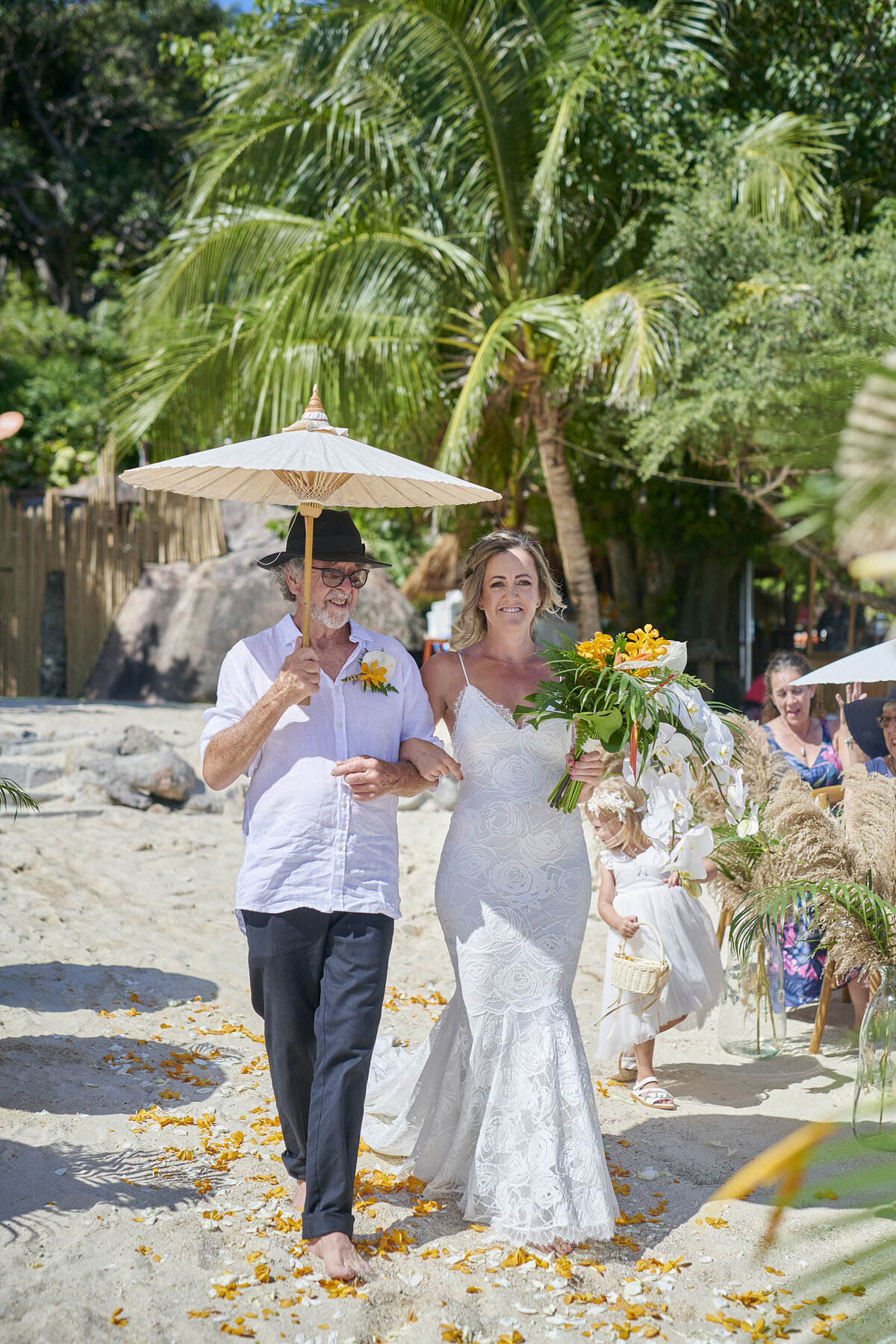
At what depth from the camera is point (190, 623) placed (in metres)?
14.5

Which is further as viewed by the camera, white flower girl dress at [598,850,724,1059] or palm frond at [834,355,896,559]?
white flower girl dress at [598,850,724,1059]

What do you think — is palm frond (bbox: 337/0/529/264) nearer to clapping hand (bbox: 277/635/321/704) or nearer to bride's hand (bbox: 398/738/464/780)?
bride's hand (bbox: 398/738/464/780)

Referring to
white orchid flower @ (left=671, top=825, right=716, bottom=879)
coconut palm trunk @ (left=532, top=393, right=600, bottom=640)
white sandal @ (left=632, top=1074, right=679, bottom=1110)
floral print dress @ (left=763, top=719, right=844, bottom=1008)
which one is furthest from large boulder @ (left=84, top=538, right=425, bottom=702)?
white sandal @ (left=632, top=1074, right=679, bottom=1110)

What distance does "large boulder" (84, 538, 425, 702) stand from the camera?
47.4ft

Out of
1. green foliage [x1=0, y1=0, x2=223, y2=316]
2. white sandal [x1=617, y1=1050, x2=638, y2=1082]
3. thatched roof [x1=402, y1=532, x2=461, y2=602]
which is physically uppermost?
green foliage [x1=0, y1=0, x2=223, y2=316]

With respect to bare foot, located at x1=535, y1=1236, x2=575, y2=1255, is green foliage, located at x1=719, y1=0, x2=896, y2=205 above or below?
above

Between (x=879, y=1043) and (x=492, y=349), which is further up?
(x=492, y=349)

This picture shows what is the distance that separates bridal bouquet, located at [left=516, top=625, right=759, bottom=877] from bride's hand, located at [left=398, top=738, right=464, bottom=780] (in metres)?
0.28

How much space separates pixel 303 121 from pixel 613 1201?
35.5 ft

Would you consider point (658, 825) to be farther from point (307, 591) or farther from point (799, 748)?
point (799, 748)

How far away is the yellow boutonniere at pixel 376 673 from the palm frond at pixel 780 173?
8066mm

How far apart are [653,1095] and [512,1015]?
4.99 ft

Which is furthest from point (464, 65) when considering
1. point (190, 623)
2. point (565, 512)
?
point (190, 623)

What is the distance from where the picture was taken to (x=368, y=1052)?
3256 mm
